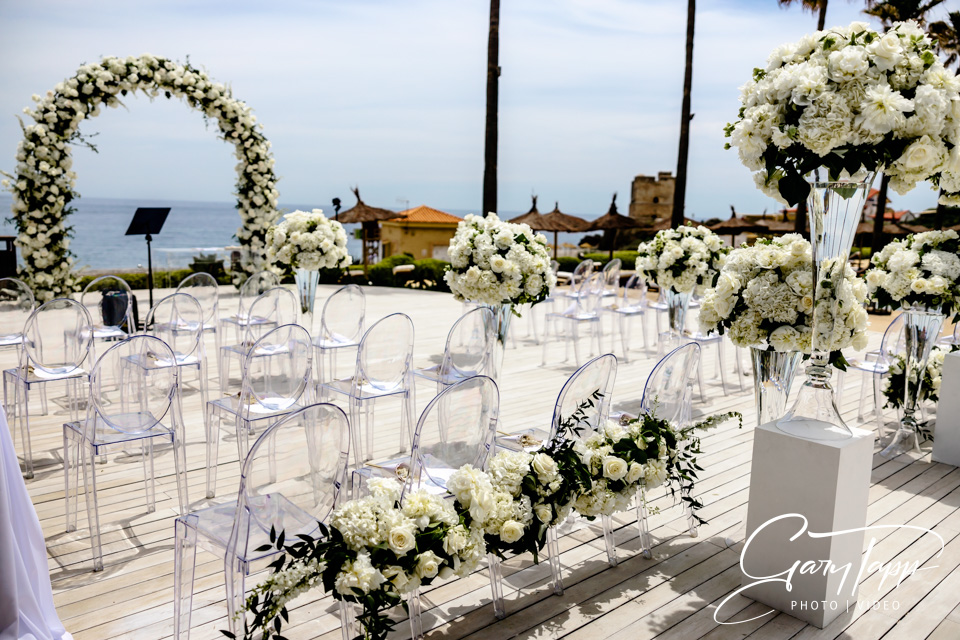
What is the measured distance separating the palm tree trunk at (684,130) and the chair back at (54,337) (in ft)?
44.0

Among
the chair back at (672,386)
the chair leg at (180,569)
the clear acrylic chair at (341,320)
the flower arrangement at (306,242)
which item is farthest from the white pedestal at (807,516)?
the flower arrangement at (306,242)

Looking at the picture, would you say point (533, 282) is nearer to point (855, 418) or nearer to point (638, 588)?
point (638, 588)

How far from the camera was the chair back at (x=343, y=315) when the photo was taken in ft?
19.1

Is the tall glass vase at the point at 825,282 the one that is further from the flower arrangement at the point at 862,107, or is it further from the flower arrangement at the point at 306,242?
the flower arrangement at the point at 306,242

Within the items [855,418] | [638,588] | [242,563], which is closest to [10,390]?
[242,563]

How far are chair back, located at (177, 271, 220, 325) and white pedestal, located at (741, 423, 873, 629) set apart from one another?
5.16 meters

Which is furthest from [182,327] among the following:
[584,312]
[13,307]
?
[584,312]

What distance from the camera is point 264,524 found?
2477 millimetres

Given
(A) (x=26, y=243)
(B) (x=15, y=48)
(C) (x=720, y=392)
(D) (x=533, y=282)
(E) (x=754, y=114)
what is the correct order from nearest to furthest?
1. (E) (x=754, y=114)
2. (D) (x=533, y=282)
3. (C) (x=720, y=392)
4. (A) (x=26, y=243)
5. (B) (x=15, y=48)

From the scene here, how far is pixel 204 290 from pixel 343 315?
6.35ft

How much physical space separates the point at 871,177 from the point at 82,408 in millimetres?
5525

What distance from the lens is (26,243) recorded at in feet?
29.4

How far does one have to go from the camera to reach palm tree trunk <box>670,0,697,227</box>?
14773 millimetres

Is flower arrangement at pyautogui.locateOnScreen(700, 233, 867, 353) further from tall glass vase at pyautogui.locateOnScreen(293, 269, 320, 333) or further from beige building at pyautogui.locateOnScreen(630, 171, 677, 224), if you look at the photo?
beige building at pyautogui.locateOnScreen(630, 171, 677, 224)
